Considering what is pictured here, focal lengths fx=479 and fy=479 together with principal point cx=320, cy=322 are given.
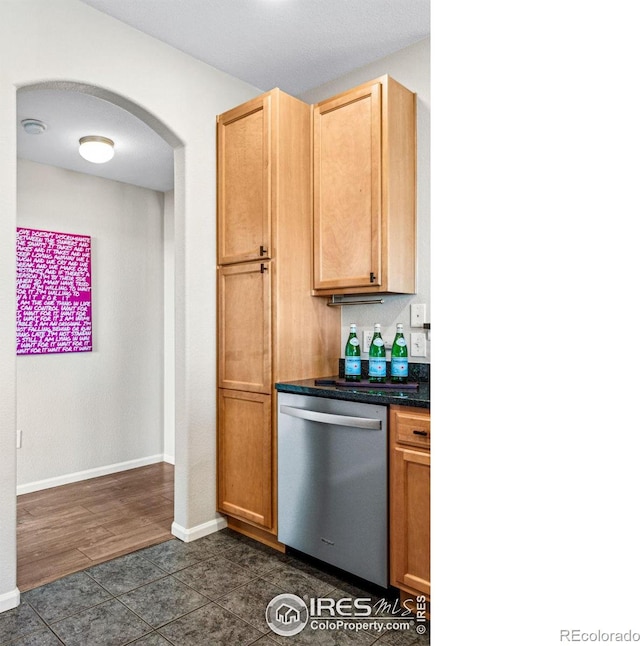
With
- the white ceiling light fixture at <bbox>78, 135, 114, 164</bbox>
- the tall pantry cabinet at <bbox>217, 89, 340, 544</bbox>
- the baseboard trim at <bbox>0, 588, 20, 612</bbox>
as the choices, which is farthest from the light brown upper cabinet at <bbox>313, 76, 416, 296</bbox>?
the baseboard trim at <bbox>0, 588, 20, 612</bbox>

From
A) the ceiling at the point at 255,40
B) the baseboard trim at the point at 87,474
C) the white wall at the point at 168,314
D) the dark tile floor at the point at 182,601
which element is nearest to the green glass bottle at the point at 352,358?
A: the dark tile floor at the point at 182,601

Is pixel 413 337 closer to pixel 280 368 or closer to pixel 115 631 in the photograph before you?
pixel 280 368

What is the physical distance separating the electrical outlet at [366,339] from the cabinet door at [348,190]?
388mm

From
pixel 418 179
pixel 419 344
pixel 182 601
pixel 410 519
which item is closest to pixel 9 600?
pixel 182 601

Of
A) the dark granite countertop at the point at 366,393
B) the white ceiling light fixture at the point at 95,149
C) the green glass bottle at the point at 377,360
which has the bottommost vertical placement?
the dark granite countertop at the point at 366,393

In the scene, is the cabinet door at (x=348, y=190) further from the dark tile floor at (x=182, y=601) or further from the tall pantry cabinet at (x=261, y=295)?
the dark tile floor at (x=182, y=601)

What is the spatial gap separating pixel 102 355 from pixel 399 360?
2.77m

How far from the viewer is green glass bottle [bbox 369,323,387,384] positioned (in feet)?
7.98

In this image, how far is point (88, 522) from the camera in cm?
294

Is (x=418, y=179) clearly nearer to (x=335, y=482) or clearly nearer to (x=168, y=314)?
(x=335, y=482)

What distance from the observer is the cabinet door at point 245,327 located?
2.50 meters

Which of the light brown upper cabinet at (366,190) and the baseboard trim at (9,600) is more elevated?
the light brown upper cabinet at (366,190)

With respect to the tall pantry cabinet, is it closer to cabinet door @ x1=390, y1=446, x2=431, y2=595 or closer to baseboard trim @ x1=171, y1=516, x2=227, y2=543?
baseboard trim @ x1=171, y1=516, x2=227, y2=543
